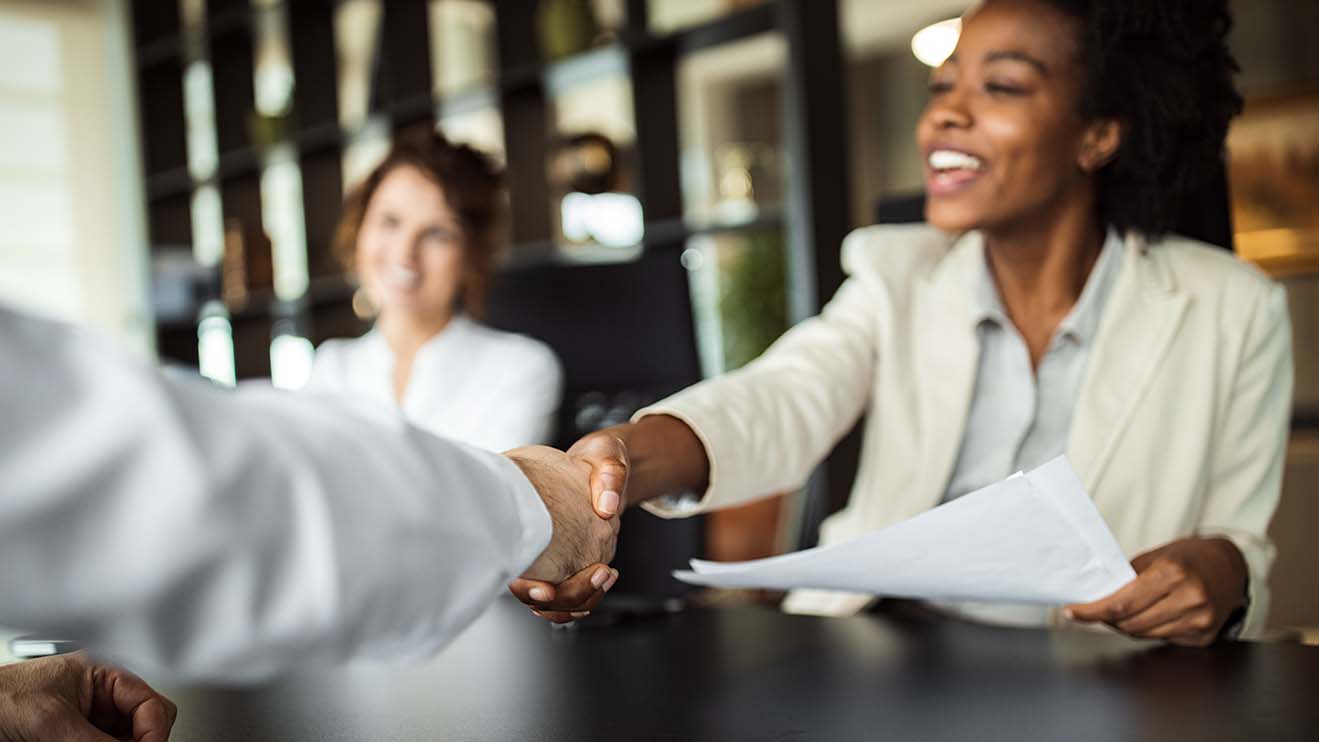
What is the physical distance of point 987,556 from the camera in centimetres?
82

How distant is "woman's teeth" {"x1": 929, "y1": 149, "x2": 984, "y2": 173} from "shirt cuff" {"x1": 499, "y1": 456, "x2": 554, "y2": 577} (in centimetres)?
93

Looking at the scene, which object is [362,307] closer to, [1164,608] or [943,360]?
[943,360]

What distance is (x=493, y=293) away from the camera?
7.83ft

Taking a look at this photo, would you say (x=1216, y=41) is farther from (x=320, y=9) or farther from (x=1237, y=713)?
(x=320, y=9)

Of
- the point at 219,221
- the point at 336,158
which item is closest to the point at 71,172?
the point at 219,221

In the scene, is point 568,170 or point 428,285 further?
point 568,170

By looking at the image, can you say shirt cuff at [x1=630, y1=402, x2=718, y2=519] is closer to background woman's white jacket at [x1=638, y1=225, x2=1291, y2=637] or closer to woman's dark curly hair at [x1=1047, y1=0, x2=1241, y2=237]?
background woman's white jacket at [x1=638, y1=225, x2=1291, y2=637]

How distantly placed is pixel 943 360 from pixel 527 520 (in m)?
0.91

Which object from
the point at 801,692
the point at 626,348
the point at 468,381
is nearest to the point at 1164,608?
the point at 801,692

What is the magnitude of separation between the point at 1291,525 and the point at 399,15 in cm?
317

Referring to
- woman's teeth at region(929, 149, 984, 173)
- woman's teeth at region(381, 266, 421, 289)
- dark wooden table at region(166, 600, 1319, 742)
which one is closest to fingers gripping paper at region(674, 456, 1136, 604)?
dark wooden table at region(166, 600, 1319, 742)

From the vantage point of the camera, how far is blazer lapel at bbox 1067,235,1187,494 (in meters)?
1.33

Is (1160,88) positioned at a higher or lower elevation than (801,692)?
higher

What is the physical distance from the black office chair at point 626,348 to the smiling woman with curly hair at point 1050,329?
358 millimetres
